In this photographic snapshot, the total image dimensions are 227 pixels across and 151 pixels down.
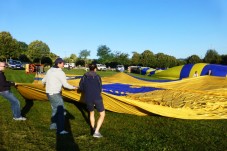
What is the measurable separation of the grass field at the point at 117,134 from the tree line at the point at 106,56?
4167 centimetres

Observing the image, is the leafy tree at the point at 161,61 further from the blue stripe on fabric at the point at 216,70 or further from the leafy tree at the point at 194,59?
the blue stripe on fabric at the point at 216,70

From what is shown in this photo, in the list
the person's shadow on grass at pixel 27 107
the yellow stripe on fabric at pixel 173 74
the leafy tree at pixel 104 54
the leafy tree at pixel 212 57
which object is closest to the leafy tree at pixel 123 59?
the leafy tree at pixel 104 54

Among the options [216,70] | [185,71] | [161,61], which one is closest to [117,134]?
[216,70]

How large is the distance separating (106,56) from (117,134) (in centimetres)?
12216

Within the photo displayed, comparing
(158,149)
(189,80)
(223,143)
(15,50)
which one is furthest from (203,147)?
(15,50)

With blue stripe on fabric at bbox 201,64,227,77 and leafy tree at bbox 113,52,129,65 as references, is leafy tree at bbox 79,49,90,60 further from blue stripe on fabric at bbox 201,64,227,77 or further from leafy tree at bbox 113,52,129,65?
blue stripe on fabric at bbox 201,64,227,77

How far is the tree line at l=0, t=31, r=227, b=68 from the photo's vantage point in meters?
81.7

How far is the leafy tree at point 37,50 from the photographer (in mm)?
116250

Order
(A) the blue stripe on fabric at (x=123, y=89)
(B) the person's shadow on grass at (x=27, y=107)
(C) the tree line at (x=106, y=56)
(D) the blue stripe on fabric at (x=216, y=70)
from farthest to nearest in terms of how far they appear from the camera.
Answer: (C) the tree line at (x=106, y=56) → (D) the blue stripe on fabric at (x=216, y=70) → (A) the blue stripe on fabric at (x=123, y=89) → (B) the person's shadow on grass at (x=27, y=107)

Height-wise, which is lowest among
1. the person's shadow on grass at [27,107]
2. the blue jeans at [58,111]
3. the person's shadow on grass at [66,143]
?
the person's shadow on grass at [66,143]

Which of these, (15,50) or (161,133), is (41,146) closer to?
(161,133)

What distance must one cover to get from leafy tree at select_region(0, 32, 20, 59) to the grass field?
7612 cm

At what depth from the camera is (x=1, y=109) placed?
10828 millimetres

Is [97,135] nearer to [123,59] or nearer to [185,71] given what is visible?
[185,71]
